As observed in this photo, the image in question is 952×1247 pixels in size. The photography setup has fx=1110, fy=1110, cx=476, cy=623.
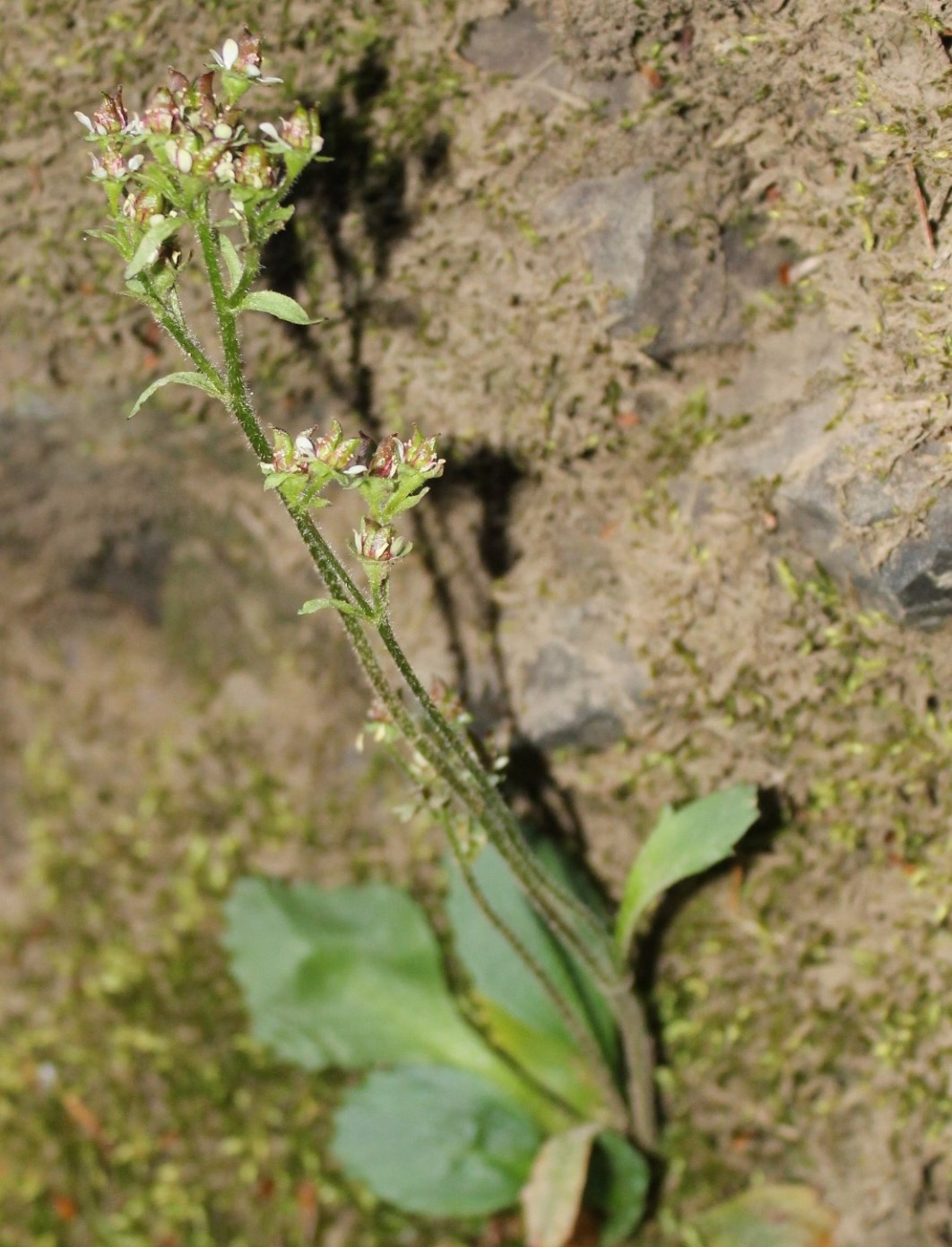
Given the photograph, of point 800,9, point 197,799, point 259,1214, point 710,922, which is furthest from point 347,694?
point 800,9

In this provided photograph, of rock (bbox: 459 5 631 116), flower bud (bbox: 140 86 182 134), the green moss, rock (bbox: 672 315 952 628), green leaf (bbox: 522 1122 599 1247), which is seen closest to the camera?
flower bud (bbox: 140 86 182 134)

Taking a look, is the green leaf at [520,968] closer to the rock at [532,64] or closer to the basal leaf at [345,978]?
the basal leaf at [345,978]

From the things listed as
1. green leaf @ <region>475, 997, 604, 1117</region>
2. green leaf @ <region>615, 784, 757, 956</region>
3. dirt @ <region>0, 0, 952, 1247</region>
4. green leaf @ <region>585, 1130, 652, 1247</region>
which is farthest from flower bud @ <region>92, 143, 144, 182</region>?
green leaf @ <region>585, 1130, 652, 1247</region>

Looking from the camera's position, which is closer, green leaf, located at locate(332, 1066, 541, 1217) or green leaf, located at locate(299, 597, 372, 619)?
green leaf, located at locate(299, 597, 372, 619)

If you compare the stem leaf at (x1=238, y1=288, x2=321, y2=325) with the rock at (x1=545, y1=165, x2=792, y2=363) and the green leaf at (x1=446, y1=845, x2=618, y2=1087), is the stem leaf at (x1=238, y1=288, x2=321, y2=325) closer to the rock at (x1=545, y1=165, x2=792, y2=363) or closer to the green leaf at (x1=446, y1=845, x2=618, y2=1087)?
the rock at (x1=545, y1=165, x2=792, y2=363)

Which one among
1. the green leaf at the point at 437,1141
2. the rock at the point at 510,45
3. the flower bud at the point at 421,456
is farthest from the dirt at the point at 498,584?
the flower bud at the point at 421,456

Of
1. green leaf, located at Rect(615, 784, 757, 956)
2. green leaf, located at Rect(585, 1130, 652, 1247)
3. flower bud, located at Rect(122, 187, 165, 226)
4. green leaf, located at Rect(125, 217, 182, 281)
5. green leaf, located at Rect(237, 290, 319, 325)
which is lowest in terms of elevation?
green leaf, located at Rect(585, 1130, 652, 1247)

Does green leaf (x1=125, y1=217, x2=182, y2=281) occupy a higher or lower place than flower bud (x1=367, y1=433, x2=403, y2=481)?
higher

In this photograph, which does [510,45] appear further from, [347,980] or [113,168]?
[347,980]

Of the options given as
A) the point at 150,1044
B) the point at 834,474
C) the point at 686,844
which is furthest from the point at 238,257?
→ the point at 150,1044
